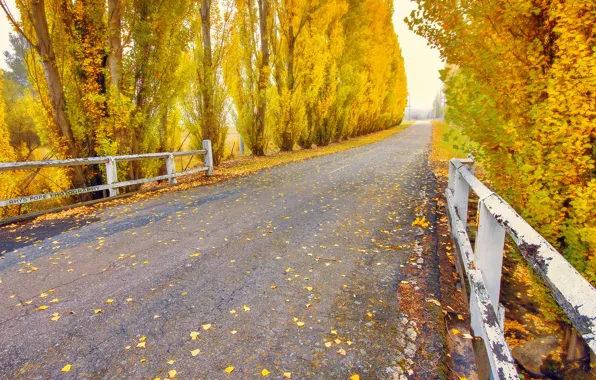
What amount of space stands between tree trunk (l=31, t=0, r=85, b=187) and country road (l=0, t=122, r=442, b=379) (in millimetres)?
2982

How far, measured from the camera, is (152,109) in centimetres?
1042

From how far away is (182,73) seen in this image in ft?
37.4

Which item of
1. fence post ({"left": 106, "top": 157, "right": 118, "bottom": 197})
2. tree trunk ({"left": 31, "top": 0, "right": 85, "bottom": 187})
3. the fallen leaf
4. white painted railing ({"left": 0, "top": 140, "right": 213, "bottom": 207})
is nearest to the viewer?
the fallen leaf

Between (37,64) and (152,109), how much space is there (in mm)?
3091

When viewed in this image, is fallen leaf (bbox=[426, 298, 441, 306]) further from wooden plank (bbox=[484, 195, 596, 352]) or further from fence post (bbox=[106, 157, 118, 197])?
fence post (bbox=[106, 157, 118, 197])

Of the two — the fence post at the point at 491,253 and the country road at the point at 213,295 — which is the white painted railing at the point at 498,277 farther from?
the country road at the point at 213,295

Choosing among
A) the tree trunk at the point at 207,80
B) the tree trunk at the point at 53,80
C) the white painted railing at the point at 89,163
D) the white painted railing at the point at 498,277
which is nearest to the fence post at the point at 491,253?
the white painted railing at the point at 498,277

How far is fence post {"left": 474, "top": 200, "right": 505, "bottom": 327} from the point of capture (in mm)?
2242

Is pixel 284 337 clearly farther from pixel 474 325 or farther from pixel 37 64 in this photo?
pixel 37 64

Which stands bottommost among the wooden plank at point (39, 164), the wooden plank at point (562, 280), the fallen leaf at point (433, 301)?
the fallen leaf at point (433, 301)

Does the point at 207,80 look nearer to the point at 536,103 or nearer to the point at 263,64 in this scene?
the point at 263,64

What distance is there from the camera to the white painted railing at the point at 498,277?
3.77ft

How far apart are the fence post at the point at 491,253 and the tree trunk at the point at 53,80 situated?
9.61 meters

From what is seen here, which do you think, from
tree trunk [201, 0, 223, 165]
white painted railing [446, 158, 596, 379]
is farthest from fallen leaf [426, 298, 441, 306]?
tree trunk [201, 0, 223, 165]
